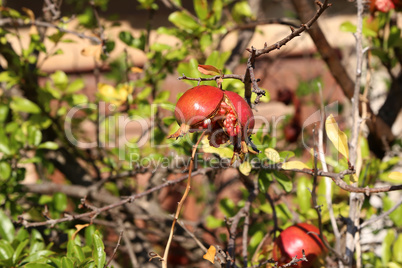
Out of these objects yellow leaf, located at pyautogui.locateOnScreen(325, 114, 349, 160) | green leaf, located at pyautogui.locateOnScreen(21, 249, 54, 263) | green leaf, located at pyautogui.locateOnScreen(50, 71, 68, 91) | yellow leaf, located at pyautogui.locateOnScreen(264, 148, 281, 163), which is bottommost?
green leaf, located at pyautogui.locateOnScreen(21, 249, 54, 263)

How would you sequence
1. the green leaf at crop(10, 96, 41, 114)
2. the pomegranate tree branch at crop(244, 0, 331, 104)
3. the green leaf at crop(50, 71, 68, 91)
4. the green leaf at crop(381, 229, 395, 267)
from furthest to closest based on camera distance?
the green leaf at crop(50, 71, 68, 91), the green leaf at crop(10, 96, 41, 114), the green leaf at crop(381, 229, 395, 267), the pomegranate tree branch at crop(244, 0, 331, 104)

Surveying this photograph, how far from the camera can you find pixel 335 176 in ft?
2.28

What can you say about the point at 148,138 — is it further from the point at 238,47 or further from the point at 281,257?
the point at 281,257

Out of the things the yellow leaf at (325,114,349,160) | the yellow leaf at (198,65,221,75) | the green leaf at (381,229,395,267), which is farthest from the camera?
the green leaf at (381,229,395,267)

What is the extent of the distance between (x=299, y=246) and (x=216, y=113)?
0.40 meters

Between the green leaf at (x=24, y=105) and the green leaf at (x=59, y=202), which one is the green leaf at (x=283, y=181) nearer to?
the green leaf at (x=59, y=202)

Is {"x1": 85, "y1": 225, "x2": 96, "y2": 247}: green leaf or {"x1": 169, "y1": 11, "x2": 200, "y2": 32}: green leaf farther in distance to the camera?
{"x1": 169, "y1": 11, "x2": 200, "y2": 32}: green leaf

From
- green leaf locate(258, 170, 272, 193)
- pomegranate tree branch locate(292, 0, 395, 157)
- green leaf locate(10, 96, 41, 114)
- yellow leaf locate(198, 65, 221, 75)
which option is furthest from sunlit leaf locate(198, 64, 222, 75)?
green leaf locate(10, 96, 41, 114)

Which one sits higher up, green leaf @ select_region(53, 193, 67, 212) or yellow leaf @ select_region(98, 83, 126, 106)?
yellow leaf @ select_region(98, 83, 126, 106)

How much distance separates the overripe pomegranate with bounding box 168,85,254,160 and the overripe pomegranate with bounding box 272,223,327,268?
303 mm

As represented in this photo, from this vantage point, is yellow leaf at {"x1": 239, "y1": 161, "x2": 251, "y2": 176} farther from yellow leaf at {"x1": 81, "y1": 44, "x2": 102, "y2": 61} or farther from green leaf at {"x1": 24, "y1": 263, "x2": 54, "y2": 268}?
yellow leaf at {"x1": 81, "y1": 44, "x2": 102, "y2": 61}

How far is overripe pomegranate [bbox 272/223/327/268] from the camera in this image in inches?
35.1

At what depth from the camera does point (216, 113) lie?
678mm

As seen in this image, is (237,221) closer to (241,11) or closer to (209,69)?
(209,69)
